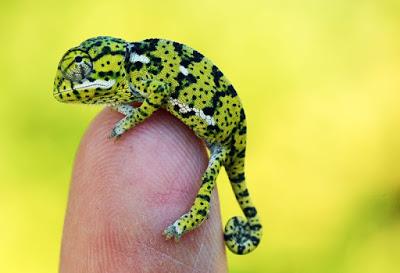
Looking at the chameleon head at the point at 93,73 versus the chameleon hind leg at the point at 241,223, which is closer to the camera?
the chameleon head at the point at 93,73

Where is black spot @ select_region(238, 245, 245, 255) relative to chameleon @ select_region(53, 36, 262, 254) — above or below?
below

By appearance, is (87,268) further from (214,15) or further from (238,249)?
(214,15)

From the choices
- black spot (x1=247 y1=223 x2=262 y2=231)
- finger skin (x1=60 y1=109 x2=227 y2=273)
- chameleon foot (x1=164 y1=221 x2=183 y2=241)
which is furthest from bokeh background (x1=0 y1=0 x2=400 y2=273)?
chameleon foot (x1=164 y1=221 x2=183 y2=241)

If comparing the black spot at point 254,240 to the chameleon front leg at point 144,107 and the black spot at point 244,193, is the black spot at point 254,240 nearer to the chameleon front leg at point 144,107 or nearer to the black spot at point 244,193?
the black spot at point 244,193

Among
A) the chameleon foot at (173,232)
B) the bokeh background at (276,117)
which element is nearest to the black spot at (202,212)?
the chameleon foot at (173,232)

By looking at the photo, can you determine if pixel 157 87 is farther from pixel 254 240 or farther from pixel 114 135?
pixel 254 240

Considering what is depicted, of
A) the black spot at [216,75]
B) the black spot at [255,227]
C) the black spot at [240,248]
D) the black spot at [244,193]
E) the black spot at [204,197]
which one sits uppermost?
the black spot at [216,75]

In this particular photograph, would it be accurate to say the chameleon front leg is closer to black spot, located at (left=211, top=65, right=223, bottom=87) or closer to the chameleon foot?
black spot, located at (left=211, top=65, right=223, bottom=87)
